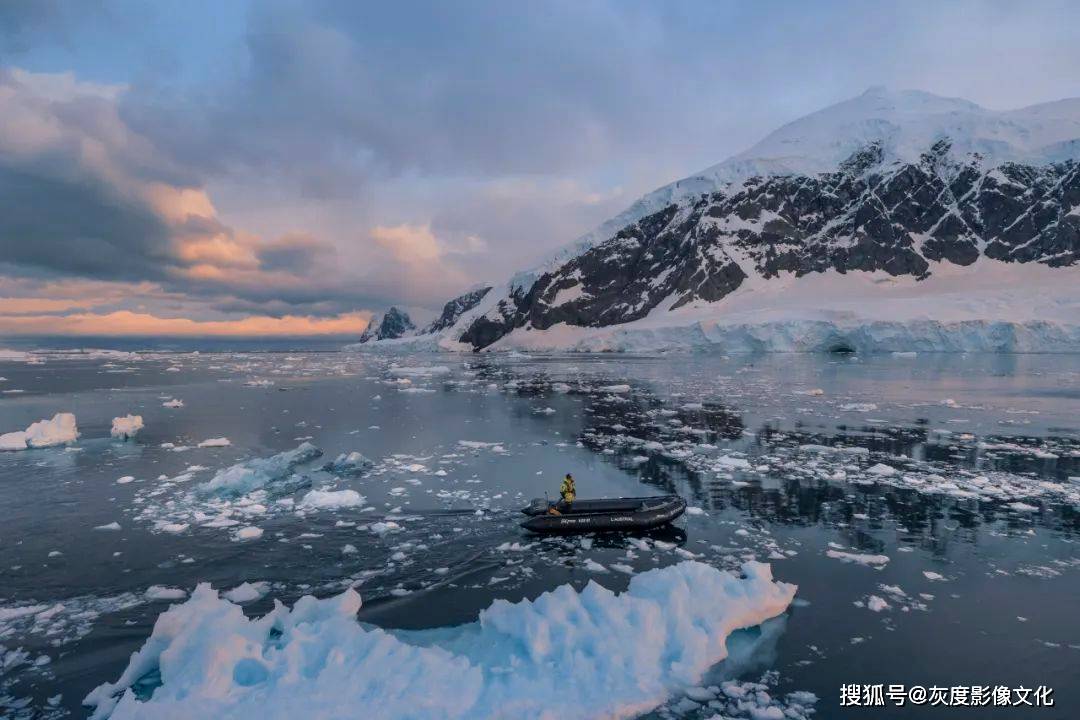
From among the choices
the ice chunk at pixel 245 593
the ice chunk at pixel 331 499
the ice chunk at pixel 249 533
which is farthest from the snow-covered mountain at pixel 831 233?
the ice chunk at pixel 245 593

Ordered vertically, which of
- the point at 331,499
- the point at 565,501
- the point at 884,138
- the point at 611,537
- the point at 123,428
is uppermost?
the point at 884,138

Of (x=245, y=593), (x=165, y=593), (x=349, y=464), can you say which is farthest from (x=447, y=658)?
(x=349, y=464)

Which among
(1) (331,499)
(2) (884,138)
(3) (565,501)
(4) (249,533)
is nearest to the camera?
(4) (249,533)

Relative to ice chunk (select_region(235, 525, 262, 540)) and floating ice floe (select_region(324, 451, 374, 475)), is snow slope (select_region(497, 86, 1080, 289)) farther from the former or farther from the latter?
ice chunk (select_region(235, 525, 262, 540))

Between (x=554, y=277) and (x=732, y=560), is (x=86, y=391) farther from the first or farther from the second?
(x=554, y=277)

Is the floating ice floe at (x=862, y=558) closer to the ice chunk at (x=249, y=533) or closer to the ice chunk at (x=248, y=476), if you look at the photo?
the ice chunk at (x=249, y=533)

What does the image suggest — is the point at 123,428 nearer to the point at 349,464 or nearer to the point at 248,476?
the point at 248,476

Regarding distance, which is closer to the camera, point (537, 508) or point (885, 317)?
point (537, 508)
